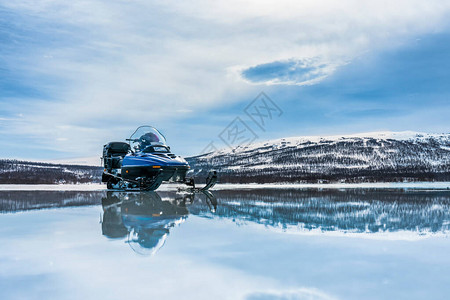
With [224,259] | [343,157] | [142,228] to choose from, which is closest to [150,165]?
[142,228]

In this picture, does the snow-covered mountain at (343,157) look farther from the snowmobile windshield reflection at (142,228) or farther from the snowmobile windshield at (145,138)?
the snowmobile windshield reflection at (142,228)

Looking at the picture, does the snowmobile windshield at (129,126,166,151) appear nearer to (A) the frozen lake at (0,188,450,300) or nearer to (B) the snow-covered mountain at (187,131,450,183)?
(A) the frozen lake at (0,188,450,300)

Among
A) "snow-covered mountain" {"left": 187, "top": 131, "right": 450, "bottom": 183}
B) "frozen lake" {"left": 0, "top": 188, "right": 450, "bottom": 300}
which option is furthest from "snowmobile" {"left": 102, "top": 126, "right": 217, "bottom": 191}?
"snow-covered mountain" {"left": 187, "top": 131, "right": 450, "bottom": 183}

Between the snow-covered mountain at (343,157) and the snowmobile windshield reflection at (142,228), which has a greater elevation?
the snow-covered mountain at (343,157)

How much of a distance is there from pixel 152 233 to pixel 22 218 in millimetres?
3250

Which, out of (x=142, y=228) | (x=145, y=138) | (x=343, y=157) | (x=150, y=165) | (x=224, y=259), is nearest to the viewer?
(x=224, y=259)

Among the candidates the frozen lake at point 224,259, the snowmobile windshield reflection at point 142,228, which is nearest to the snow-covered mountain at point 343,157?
the snowmobile windshield reflection at point 142,228

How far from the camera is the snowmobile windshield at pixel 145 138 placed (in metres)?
15.2

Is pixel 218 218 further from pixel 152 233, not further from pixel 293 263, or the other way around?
pixel 293 263

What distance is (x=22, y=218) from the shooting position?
6.57m

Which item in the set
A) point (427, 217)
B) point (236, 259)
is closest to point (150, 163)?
point (427, 217)

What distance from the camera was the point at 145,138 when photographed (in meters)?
15.3

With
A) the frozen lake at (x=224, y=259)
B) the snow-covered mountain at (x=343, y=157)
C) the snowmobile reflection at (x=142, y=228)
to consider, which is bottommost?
the frozen lake at (x=224, y=259)

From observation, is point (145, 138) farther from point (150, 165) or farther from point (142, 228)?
point (142, 228)
